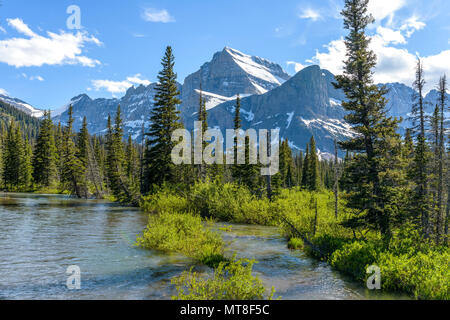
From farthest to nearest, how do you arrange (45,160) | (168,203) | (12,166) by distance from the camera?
1. (12,166)
2. (45,160)
3. (168,203)

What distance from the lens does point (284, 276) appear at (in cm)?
1009

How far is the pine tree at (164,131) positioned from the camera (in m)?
34.0

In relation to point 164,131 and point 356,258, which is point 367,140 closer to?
point 356,258

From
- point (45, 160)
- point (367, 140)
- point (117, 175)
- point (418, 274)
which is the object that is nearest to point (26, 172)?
point (45, 160)

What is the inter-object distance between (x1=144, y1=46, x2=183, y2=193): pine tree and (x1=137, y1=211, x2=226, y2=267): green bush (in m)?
19.4

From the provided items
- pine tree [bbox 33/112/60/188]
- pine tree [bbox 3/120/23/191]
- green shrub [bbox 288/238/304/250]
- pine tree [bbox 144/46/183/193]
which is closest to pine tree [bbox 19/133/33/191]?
pine tree [bbox 3/120/23/191]

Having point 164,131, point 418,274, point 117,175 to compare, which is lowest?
point 418,274

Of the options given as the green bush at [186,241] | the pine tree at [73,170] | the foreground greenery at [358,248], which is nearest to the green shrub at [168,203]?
the foreground greenery at [358,248]

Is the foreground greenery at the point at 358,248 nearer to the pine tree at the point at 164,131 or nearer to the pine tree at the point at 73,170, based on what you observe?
the pine tree at the point at 164,131

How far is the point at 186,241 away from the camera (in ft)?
43.0

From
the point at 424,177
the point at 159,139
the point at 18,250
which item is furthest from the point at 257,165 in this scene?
the point at 18,250

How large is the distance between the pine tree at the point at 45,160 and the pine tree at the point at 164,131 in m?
39.7

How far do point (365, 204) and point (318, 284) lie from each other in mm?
5356

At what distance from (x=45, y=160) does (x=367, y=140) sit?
67191 millimetres
